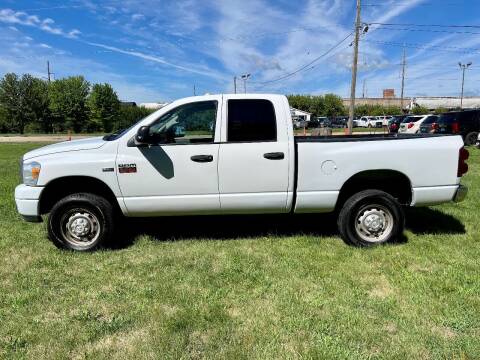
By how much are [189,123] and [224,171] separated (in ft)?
2.49

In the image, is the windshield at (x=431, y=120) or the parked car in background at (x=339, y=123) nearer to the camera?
the windshield at (x=431, y=120)

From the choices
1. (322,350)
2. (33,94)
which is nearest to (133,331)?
(322,350)

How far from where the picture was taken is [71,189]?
209 inches

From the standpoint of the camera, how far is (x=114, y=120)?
214 feet

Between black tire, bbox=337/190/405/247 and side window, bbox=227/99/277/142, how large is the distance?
1318mm

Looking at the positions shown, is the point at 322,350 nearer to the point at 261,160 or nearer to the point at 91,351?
the point at 91,351

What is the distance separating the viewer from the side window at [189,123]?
5.07 m

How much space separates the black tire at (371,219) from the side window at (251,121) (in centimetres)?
132

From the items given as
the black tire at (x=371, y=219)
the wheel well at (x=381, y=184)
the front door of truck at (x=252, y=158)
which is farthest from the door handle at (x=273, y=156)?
the black tire at (x=371, y=219)

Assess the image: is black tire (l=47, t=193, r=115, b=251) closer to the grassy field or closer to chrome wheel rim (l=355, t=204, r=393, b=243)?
the grassy field

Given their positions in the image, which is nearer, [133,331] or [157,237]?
[133,331]

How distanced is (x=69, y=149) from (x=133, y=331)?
2.61 metres

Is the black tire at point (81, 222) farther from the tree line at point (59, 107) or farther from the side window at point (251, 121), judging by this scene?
the tree line at point (59, 107)

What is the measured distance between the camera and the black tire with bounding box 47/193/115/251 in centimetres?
507
